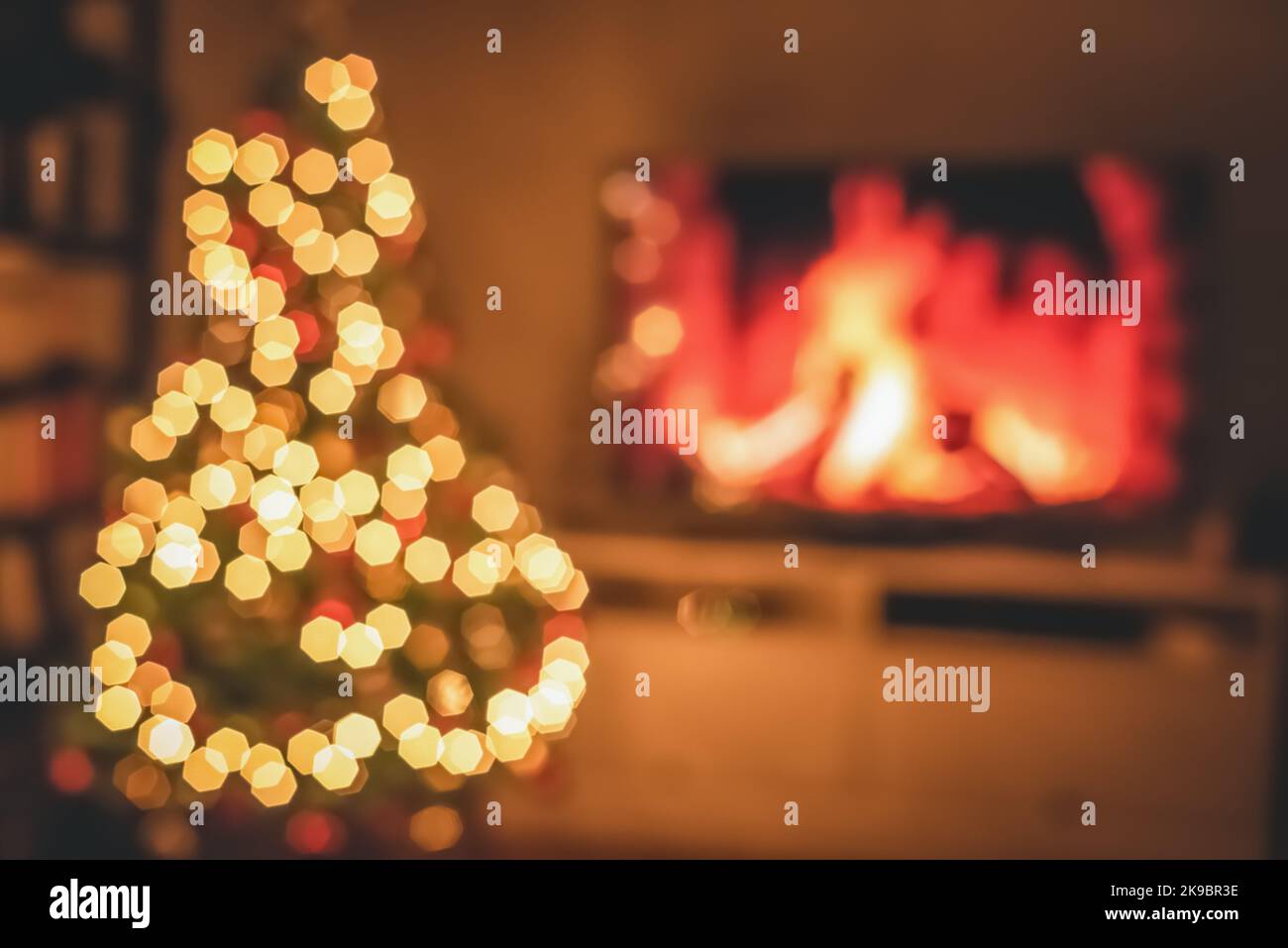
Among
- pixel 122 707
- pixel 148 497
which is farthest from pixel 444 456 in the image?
pixel 122 707

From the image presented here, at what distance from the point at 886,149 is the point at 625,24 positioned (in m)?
0.67

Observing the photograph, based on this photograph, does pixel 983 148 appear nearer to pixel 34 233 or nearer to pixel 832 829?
pixel 832 829

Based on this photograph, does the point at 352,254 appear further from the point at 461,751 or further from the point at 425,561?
the point at 461,751

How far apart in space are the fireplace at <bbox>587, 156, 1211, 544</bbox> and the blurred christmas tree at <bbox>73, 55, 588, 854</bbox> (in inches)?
23.1

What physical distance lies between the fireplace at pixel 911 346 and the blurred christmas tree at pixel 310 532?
59 centimetres

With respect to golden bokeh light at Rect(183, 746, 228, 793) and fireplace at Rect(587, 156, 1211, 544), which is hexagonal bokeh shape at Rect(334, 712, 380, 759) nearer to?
golden bokeh light at Rect(183, 746, 228, 793)

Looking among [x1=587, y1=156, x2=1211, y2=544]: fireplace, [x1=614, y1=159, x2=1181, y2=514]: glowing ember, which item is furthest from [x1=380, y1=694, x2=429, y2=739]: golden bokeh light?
[x1=614, y1=159, x2=1181, y2=514]: glowing ember

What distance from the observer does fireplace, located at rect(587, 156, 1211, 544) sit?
7.54 feet

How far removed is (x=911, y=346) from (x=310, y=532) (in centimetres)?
130

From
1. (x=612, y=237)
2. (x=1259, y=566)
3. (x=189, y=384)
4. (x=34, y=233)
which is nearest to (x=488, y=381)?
(x=612, y=237)

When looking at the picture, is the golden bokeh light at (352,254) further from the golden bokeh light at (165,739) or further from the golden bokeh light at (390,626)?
the golden bokeh light at (165,739)

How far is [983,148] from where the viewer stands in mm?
2463

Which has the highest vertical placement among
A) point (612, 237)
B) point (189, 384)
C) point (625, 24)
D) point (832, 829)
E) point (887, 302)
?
point (625, 24)

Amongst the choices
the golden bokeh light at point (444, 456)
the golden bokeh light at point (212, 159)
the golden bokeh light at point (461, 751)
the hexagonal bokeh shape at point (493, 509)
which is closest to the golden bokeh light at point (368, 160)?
the golden bokeh light at point (212, 159)
